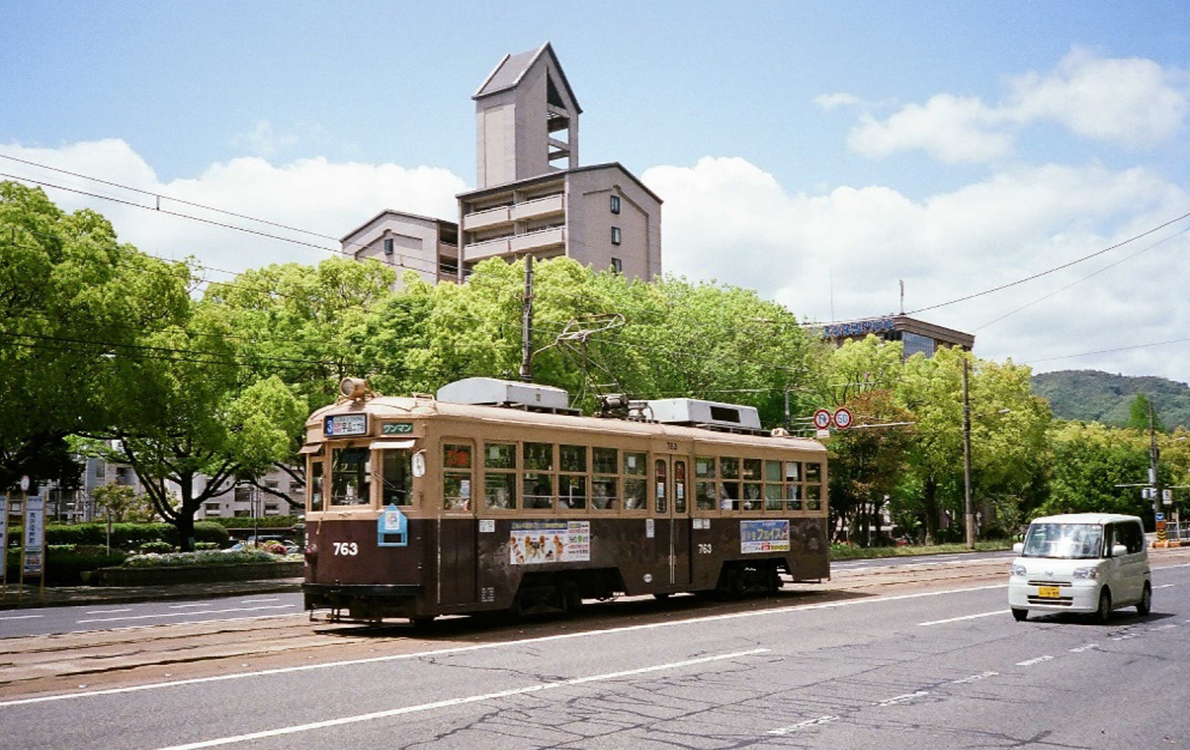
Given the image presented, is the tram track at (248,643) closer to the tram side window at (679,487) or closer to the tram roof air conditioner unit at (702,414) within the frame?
the tram side window at (679,487)

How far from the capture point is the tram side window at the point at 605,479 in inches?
715

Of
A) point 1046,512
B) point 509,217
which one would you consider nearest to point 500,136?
point 509,217

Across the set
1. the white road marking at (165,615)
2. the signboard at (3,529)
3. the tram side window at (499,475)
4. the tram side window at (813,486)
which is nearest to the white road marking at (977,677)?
the tram side window at (499,475)

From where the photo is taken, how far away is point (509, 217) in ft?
237

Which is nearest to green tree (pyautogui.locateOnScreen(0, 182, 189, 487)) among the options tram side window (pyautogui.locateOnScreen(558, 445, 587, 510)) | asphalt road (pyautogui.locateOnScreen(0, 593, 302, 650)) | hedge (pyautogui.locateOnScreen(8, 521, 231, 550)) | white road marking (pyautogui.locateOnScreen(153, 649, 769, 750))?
asphalt road (pyautogui.locateOnScreen(0, 593, 302, 650))

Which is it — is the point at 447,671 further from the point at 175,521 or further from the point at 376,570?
the point at 175,521

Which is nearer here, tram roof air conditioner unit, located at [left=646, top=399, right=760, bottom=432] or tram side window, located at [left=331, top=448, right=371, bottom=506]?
tram side window, located at [left=331, top=448, right=371, bottom=506]

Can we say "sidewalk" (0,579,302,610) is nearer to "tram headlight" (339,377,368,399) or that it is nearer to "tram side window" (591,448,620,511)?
"tram headlight" (339,377,368,399)

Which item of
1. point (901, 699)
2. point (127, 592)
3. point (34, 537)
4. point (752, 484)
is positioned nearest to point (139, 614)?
point (34, 537)

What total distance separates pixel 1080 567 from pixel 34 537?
842 inches

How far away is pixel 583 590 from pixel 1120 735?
10.1 m

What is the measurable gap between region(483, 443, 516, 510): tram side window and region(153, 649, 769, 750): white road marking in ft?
14.4

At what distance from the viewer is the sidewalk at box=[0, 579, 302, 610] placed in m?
24.9

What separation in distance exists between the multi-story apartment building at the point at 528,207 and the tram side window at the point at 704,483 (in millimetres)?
49932
